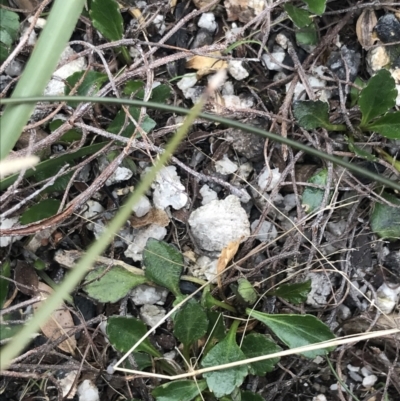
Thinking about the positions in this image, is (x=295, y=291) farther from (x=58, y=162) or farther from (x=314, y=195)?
(x=58, y=162)

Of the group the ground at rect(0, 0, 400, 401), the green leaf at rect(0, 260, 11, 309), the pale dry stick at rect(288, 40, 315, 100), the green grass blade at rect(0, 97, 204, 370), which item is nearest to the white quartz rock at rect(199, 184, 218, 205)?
the ground at rect(0, 0, 400, 401)

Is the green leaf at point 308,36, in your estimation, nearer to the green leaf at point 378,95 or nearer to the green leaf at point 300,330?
the green leaf at point 378,95

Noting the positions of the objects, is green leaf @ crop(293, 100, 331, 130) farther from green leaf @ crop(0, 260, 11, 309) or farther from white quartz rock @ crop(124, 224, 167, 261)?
green leaf @ crop(0, 260, 11, 309)

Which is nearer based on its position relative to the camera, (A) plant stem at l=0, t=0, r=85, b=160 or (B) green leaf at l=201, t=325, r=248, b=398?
(A) plant stem at l=0, t=0, r=85, b=160

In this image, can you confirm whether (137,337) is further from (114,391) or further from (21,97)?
(21,97)

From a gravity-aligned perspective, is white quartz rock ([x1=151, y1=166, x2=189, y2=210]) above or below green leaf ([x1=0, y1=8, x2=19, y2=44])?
below

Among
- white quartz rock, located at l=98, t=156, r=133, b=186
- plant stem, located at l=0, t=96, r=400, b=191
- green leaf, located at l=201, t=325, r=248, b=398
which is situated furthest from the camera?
white quartz rock, located at l=98, t=156, r=133, b=186

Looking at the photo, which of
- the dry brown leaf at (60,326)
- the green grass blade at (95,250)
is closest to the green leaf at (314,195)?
the dry brown leaf at (60,326)
